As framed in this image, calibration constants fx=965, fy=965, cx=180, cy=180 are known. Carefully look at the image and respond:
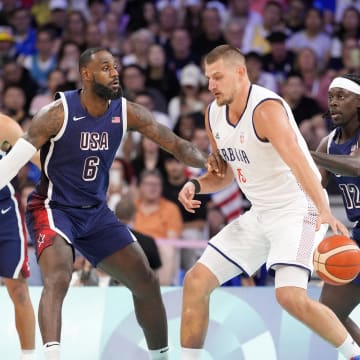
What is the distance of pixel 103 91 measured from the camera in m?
5.87

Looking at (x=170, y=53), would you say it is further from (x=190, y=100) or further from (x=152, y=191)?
(x=152, y=191)

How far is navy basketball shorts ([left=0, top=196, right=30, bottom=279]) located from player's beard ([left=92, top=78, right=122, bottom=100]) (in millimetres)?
905

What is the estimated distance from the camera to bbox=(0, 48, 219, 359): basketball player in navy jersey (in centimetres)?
577

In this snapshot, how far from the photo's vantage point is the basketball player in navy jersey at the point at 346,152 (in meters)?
5.74

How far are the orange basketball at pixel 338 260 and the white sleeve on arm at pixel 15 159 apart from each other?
1.76 m

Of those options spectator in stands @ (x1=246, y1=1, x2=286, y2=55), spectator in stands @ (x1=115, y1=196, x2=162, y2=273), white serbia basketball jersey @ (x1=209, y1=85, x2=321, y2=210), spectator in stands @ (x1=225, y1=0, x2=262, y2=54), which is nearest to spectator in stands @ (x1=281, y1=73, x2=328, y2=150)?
spectator in stands @ (x1=246, y1=1, x2=286, y2=55)

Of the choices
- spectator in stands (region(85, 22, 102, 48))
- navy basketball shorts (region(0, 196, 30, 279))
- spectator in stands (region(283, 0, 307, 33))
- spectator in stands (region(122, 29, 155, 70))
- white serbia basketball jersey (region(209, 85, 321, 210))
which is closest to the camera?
white serbia basketball jersey (region(209, 85, 321, 210))

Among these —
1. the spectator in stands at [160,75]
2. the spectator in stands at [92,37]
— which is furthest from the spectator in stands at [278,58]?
the spectator in stands at [92,37]

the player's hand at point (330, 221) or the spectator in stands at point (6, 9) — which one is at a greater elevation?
the player's hand at point (330, 221)

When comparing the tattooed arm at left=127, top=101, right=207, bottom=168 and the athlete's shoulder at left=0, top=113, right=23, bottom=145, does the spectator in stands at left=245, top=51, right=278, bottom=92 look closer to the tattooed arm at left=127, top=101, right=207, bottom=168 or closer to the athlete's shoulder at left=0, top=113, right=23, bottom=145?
the tattooed arm at left=127, top=101, right=207, bottom=168

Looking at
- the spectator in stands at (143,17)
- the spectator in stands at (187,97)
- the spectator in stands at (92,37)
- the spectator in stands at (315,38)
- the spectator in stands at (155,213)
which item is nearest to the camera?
the spectator in stands at (155,213)

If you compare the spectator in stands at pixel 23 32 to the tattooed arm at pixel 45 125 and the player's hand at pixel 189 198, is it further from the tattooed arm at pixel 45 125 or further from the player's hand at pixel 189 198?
the player's hand at pixel 189 198

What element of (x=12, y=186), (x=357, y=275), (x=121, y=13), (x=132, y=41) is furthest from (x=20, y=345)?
(x=121, y=13)

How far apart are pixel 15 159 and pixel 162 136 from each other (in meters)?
1.01
